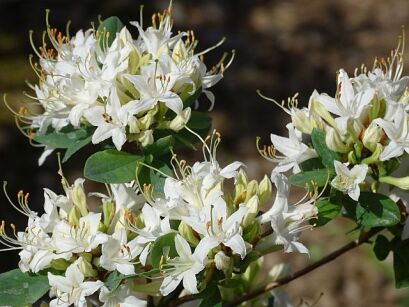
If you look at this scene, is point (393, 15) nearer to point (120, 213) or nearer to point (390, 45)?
point (390, 45)

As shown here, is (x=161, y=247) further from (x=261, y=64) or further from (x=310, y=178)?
(x=261, y=64)

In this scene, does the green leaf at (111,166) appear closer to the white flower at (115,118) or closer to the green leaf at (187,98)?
the white flower at (115,118)

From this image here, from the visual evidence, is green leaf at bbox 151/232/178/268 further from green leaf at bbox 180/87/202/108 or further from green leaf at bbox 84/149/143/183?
green leaf at bbox 180/87/202/108

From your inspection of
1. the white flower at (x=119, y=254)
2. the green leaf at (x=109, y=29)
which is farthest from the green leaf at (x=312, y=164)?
the green leaf at (x=109, y=29)

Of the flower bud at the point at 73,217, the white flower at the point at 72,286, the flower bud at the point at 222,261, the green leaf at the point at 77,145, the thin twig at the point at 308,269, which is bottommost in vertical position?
the thin twig at the point at 308,269

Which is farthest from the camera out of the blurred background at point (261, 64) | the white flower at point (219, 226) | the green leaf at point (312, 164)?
the blurred background at point (261, 64)

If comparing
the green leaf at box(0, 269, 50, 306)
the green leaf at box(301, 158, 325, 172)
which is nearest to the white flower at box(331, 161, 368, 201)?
the green leaf at box(301, 158, 325, 172)
